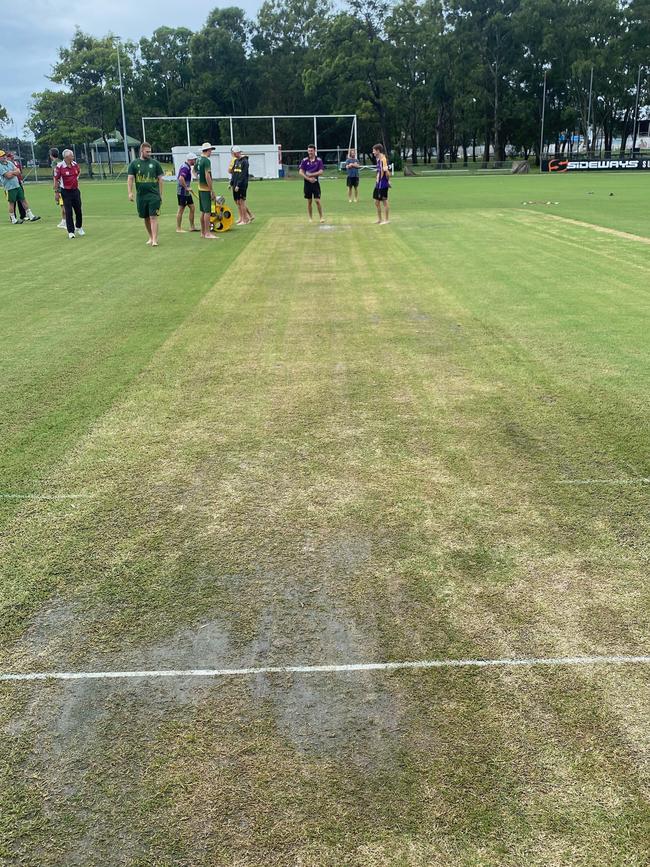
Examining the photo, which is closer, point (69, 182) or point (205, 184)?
point (205, 184)

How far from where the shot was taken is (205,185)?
49.8ft

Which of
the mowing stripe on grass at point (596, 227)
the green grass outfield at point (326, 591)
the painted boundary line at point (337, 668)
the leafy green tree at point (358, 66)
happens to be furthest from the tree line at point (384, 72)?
the painted boundary line at point (337, 668)

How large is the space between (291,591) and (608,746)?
4.89 feet

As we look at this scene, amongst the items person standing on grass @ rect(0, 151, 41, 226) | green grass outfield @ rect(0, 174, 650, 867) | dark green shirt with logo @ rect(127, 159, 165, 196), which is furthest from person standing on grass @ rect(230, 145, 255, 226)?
green grass outfield @ rect(0, 174, 650, 867)

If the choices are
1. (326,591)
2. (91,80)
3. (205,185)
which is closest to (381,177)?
(205,185)

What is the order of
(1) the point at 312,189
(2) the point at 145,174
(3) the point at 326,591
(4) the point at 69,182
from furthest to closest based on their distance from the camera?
(1) the point at 312,189
(4) the point at 69,182
(2) the point at 145,174
(3) the point at 326,591

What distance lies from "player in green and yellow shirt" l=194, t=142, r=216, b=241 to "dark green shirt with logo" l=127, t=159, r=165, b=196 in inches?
32.9

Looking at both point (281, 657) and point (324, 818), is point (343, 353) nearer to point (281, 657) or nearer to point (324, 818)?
point (281, 657)

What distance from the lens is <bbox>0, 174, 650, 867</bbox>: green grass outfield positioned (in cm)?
229

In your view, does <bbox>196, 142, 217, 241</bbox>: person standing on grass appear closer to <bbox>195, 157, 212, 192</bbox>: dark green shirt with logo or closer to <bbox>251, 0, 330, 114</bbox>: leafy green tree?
<bbox>195, 157, 212, 192</bbox>: dark green shirt with logo

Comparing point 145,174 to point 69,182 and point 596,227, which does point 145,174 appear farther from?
point 596,227

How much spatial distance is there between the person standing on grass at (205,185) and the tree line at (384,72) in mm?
58739

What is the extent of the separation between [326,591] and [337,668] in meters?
0.55

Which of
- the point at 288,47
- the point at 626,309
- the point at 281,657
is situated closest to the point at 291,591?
A: the point at 281,657
